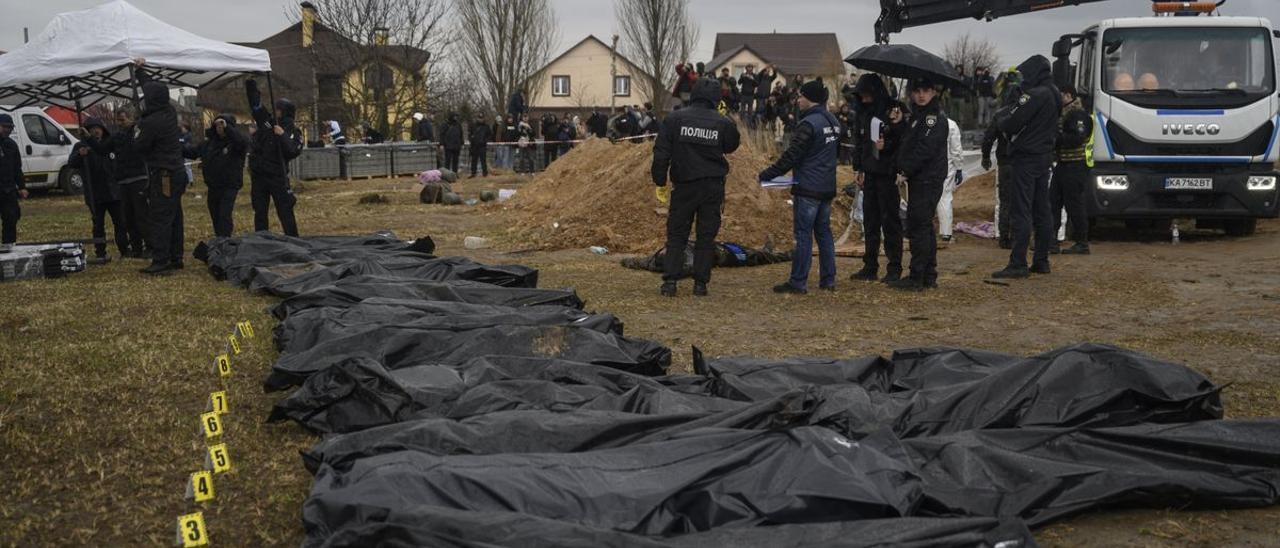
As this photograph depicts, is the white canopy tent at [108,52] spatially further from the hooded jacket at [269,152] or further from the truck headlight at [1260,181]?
the truck headlight at [1260,181]

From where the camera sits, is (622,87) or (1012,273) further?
(622,87)

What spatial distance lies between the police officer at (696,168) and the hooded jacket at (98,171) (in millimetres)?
6971

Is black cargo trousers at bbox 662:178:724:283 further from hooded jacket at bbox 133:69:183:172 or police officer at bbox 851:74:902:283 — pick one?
hooded jacket at bbox 133:69:183:172

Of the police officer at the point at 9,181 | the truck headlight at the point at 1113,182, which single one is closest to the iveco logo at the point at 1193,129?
the truck headlight at the point at 1113,182

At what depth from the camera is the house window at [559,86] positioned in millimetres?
81188

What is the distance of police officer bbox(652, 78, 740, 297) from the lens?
10117 mm

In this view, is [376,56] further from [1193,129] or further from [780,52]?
[780,52]

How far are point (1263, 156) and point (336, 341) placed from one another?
40.0 feet

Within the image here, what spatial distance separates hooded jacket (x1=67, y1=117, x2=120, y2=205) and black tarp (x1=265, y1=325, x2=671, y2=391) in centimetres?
790

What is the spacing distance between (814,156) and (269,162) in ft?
22.1

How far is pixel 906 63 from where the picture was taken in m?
10.3

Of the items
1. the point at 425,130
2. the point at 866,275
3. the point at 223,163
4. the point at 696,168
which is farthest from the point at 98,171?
the point at 425,130

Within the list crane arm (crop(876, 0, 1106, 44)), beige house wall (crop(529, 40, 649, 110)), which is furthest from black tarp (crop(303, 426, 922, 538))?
beige house wall (crop(529, 40, 649, 110))

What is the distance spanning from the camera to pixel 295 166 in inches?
1273
